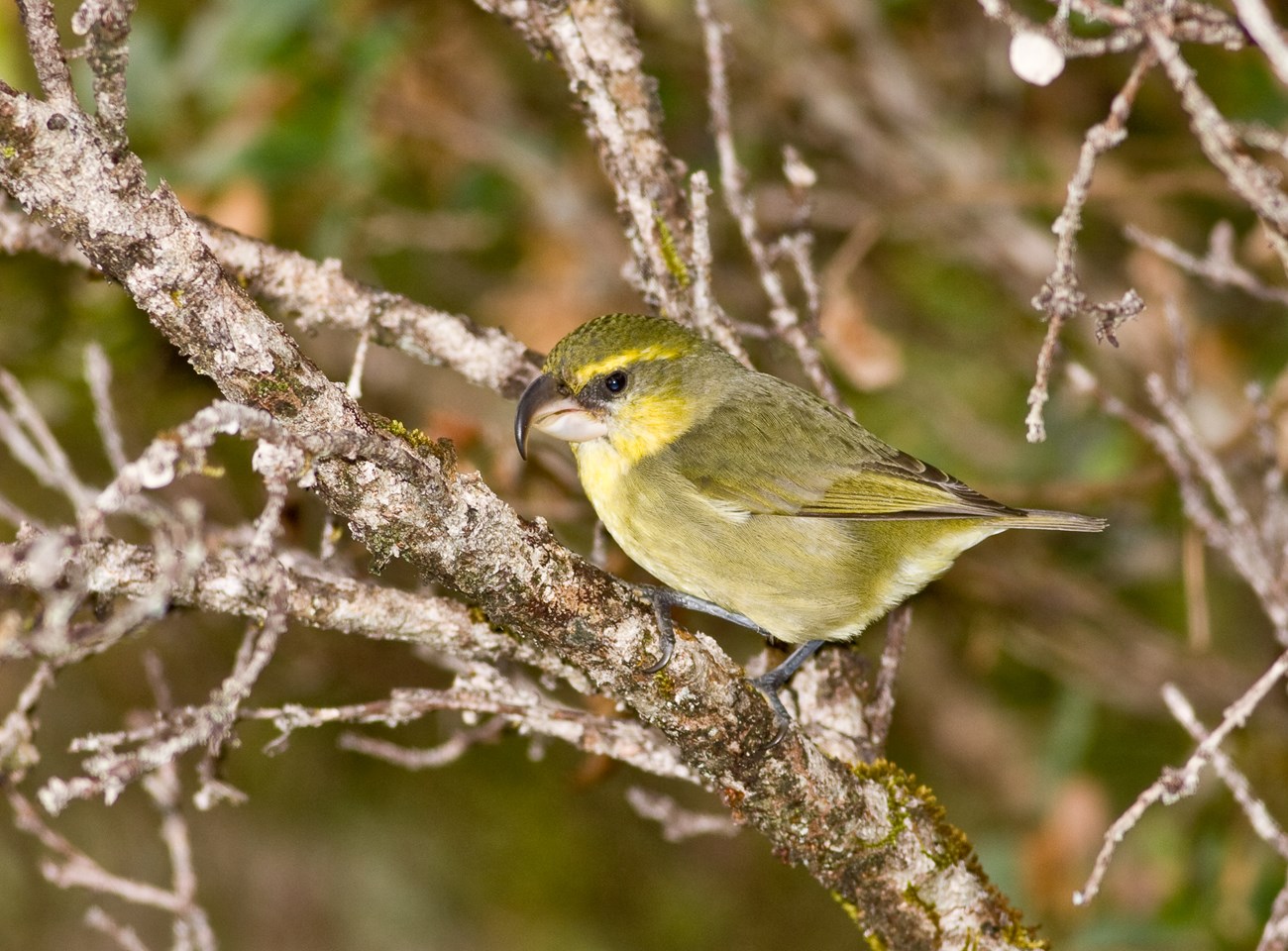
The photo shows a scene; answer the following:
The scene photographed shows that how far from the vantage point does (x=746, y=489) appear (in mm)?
3430

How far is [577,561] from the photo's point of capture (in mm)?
2342

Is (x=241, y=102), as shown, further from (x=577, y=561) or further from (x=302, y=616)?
(x=577, y=561)

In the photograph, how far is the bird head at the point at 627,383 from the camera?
345cm

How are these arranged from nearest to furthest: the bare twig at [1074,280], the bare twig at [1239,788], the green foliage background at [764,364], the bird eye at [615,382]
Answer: the bare twig at [1074,280]
the bare twig at [1239,788]
the bird eye at [615,382]
the green foliage background at [764,364]

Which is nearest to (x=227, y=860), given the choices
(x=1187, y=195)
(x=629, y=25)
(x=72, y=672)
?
(x=72, y=672)

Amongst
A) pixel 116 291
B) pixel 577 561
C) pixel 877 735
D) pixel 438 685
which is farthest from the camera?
pixel 438 685

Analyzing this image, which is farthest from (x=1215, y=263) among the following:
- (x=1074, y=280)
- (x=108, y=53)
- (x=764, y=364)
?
(x=764, y=364)

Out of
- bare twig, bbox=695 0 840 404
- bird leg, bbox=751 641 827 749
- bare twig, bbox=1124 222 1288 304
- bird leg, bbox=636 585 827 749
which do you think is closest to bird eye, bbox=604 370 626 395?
bare twig, bbox=695 0 840 404

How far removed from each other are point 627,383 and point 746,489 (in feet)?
1.48

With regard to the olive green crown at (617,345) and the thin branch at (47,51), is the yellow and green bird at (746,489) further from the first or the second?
the thin branch at (47,51)

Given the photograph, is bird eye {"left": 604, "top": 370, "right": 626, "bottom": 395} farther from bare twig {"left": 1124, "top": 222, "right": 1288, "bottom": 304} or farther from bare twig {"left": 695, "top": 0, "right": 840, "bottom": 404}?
bare twig {"left": 1124, "top": 222, "right": 1288, "bottom": 304}

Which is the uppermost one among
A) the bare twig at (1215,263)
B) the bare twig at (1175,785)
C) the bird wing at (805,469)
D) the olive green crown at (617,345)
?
the olive green crown at (617,345)

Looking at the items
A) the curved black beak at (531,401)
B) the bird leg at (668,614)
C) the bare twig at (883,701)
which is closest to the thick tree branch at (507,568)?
the bird leg at (668,614)

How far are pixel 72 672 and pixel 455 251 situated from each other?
2.95 meters
